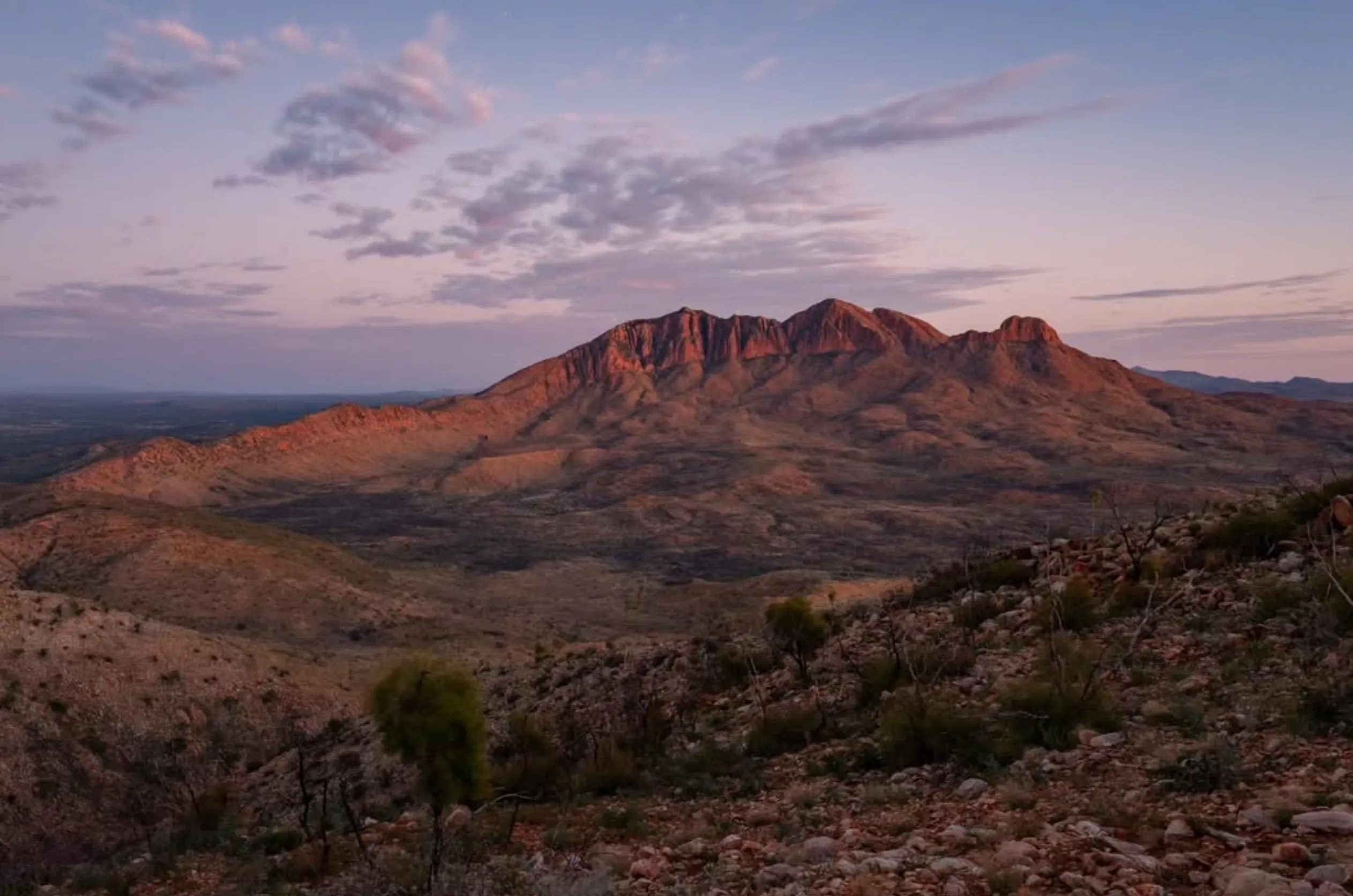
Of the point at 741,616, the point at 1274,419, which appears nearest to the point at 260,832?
the point at 741,616

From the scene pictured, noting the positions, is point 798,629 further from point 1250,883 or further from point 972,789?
point 1250,883

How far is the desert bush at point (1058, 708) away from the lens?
352 inches

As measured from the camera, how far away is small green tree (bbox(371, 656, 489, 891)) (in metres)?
8.32

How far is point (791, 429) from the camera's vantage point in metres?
169

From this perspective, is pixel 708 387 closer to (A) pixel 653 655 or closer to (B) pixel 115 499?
(B) pixel 115 499

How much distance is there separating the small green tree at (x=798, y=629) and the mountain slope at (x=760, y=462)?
190ft

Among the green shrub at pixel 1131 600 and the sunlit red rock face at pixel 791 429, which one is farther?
the sunlit red rock face at pixel 791 429

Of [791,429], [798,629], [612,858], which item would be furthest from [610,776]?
[791,429]

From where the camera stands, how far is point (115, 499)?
6228 centimetres

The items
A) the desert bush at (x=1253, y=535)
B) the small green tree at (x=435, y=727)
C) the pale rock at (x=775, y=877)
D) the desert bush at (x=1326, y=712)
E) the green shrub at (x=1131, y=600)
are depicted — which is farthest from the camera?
the desert bush at (x=1253, y=535)

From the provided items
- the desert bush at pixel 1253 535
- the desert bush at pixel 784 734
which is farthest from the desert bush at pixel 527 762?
the desert bush at pixel 1253 535

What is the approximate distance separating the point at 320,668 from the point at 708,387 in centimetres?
17017

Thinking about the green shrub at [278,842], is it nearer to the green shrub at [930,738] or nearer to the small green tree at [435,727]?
the small green tree at [435,727]

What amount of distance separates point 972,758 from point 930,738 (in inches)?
20.8
